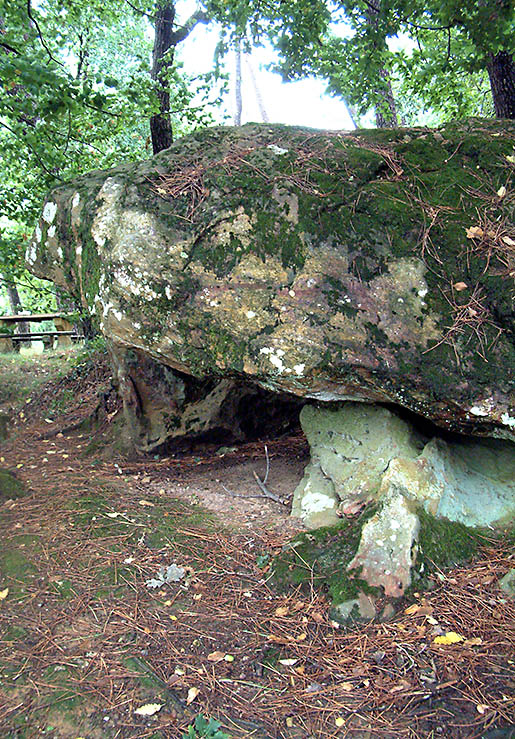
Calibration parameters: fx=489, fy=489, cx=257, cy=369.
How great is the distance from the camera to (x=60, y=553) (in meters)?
3.52

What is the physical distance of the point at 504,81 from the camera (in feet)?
18.4

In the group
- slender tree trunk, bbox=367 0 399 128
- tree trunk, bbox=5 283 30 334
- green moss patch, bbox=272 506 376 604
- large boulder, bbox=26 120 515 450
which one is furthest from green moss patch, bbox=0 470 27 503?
tree trunk, bbox=5 283 30 334

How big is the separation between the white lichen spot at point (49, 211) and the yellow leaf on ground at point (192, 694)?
13.0ft

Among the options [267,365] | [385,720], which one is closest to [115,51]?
[267,365]

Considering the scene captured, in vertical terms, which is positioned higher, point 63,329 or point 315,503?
point 63,329

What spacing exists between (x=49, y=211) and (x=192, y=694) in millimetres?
4071

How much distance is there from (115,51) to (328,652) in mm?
16117

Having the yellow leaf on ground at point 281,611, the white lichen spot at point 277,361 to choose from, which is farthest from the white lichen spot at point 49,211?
the yellow leaf on ground at point 281,611

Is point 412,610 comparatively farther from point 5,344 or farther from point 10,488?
point 5,344

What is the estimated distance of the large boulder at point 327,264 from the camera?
10.6ft

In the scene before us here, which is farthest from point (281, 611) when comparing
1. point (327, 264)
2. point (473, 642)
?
point (327, 264)

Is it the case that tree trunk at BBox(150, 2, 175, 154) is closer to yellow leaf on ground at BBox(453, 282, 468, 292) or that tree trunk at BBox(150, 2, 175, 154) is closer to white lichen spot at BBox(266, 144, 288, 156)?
white lichen spot at BBox(266, 144, 288, 156)

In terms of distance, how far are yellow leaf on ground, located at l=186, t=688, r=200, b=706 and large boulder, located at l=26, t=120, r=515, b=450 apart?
6.42 ft

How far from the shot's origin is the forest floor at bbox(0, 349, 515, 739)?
2.25 m
